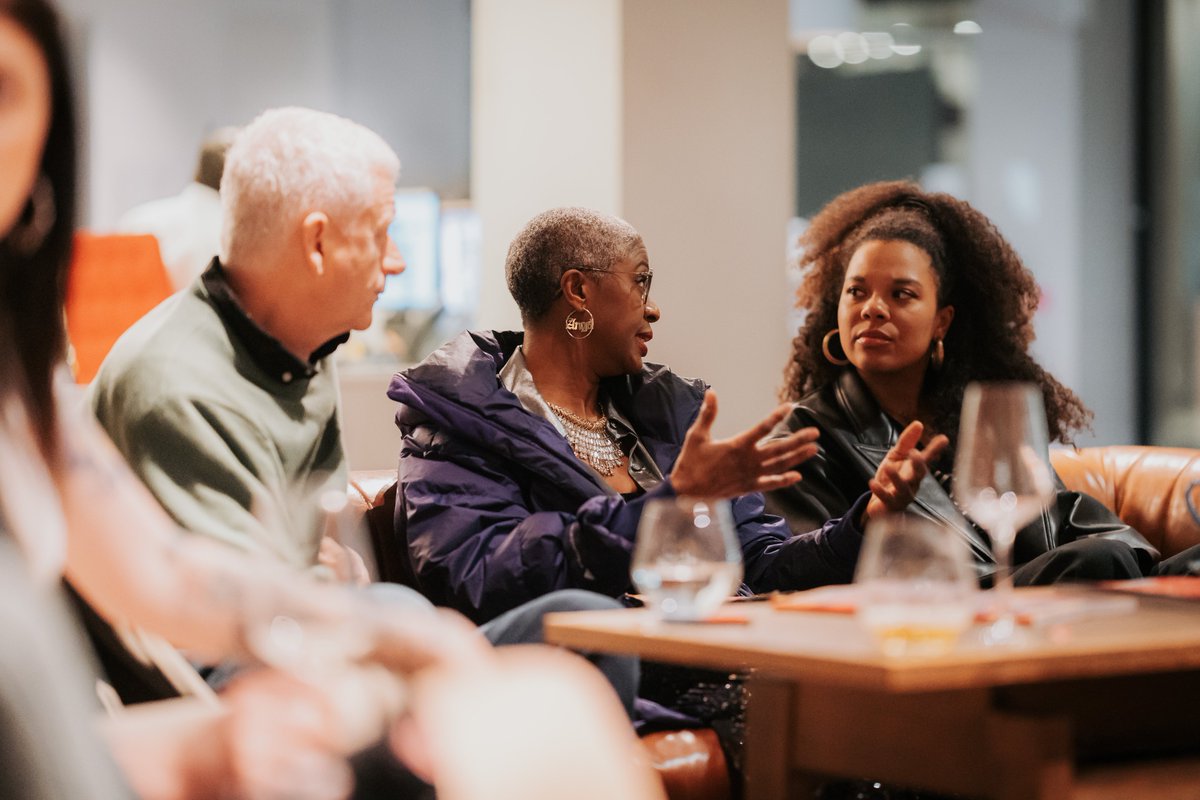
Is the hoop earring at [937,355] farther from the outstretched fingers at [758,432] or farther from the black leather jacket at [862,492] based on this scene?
the outstretched fingers at [758,432]

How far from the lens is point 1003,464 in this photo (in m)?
1.93

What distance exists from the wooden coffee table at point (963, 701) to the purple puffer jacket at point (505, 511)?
0.50m

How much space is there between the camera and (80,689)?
3.06ft

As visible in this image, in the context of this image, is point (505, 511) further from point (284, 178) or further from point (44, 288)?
point (44, 288)

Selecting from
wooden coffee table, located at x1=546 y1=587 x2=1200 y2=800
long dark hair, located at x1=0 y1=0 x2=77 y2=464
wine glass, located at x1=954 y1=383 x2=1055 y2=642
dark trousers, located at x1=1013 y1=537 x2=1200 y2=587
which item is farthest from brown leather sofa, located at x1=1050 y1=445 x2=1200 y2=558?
long dark hair, located at x1=0 y1=0 x2=77 y2=464

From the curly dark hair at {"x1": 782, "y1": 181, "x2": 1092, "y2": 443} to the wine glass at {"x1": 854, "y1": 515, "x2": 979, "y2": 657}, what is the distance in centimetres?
198

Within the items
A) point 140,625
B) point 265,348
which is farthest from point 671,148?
point 140,625

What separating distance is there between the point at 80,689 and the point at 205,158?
3609 mm

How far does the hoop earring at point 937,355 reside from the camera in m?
3.54

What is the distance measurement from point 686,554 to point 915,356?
1854mm

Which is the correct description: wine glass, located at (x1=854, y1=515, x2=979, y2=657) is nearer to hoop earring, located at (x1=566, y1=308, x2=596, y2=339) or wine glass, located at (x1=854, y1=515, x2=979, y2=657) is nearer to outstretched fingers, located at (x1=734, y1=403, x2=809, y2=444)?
outstretched fingers, located at (x1=734, y1=403, x2=809, y2=444)

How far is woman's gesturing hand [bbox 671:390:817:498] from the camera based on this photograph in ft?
7.66

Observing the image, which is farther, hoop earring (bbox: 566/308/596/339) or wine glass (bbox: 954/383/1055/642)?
hoop earring (bbox: 566/308/596/339)

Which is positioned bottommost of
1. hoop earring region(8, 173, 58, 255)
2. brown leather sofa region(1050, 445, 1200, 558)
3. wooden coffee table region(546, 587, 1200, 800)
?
brown leather sofa region(1050, 445, 1200, 558)
